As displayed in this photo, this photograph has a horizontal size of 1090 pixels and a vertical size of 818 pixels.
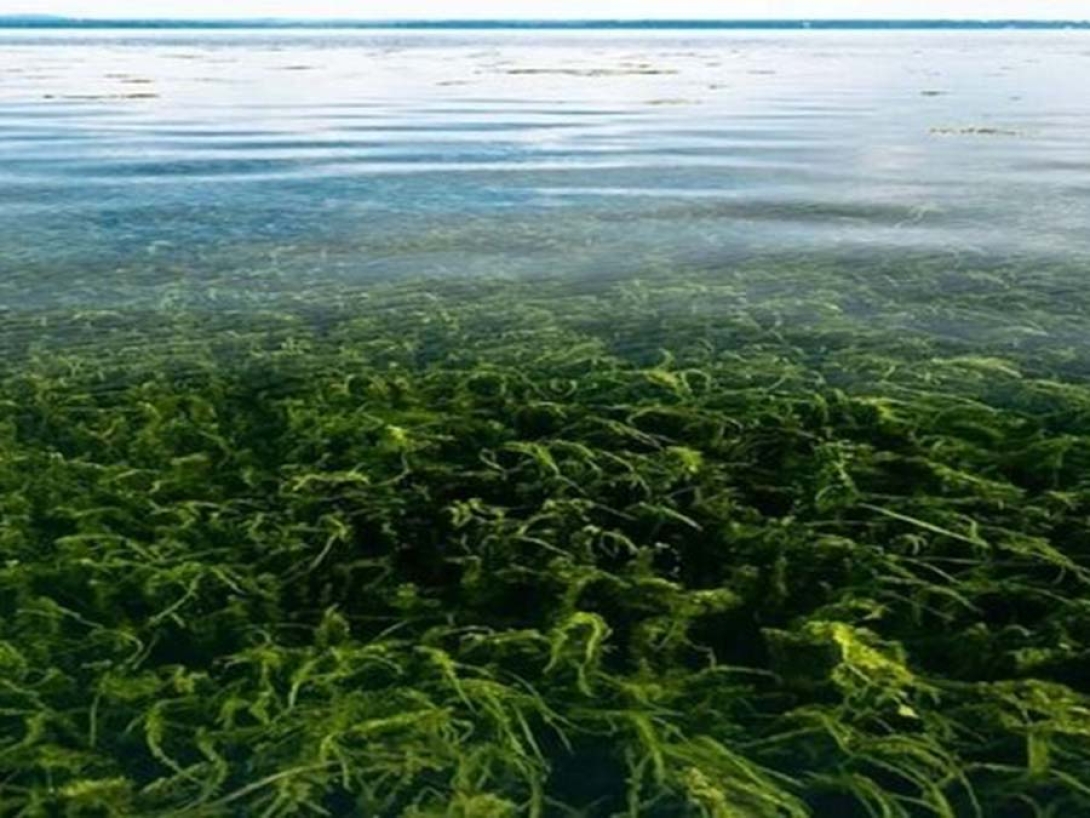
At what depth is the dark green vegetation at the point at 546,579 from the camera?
14.9 feet

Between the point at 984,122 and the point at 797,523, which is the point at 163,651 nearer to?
the point at 797,523

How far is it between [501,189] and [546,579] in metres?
16.2

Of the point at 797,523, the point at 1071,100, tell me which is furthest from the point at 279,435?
the point at 1071,100

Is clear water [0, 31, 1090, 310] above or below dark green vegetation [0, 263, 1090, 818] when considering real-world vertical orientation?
below

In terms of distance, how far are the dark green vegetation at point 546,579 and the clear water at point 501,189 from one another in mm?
4484

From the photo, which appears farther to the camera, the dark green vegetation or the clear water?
the clear water

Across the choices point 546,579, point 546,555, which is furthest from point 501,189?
point 546,579

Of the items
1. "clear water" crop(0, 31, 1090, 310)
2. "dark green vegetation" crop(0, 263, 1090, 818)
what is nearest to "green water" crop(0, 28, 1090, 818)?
"dark green vegetation" crop(0, 263, 1090, 818)

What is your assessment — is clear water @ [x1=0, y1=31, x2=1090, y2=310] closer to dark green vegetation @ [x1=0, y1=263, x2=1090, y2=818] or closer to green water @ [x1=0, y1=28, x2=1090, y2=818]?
green water @ [x1=0, y1=28, x2=1090, y2=818]

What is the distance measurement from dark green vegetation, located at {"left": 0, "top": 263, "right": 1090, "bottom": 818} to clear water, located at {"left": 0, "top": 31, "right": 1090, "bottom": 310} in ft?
14.7

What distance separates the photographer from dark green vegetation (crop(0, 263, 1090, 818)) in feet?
14.9

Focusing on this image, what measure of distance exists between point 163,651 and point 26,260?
10690mm

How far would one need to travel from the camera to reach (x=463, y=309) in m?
11.9

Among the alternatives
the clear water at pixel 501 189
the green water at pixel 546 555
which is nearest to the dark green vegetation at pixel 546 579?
the green water at pixel 546 555
